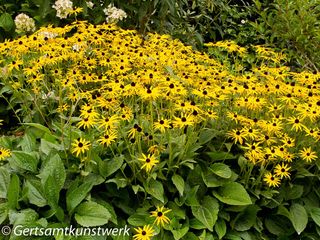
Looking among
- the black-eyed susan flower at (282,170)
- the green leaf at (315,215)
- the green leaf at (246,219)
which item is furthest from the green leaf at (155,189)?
the green leaf at (315,215)

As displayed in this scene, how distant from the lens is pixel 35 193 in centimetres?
219

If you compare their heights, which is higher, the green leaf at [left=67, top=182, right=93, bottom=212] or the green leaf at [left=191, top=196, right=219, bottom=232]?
the green leaf at [left=67, top=182, right=93, bottom=212]

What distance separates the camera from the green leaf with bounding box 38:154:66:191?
2188 millimetres

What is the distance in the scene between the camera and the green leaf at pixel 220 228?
2.27 m

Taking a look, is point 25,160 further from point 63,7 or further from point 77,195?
point 63,7

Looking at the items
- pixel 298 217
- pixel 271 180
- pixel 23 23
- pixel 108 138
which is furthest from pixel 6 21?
pixel 298 217

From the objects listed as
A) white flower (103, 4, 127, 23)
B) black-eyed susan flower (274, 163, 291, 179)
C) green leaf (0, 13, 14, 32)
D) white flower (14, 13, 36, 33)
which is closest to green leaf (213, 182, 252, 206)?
black-eyed susan flower (274, 163, 291, 179)

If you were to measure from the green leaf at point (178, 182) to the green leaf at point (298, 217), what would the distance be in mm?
544

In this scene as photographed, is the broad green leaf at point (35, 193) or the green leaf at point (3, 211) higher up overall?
the broad green leaf at point (35, 193)

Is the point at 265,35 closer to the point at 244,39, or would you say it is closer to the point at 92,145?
the point at 244,39

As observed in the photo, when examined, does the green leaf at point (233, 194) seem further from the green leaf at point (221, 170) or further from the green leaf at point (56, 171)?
the green leaf at point (56, 171)

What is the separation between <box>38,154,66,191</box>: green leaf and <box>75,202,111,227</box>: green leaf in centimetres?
14

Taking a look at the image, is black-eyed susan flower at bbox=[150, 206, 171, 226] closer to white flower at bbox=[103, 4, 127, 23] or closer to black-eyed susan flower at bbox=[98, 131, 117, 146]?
black-eyed susan flower at bbox=[98, 131, 117, 146]

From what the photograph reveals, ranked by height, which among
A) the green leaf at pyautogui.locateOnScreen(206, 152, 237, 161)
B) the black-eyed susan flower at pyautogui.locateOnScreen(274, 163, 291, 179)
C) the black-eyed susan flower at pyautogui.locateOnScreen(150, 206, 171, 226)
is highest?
the black-eyed susan flower at pyautogui.locateOnScreen(274, 163, 291, 179)
